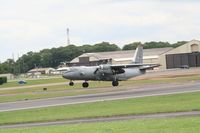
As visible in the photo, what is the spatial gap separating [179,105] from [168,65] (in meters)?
131

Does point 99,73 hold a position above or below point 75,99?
above

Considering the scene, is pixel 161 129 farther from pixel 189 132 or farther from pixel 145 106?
pixel 145 106

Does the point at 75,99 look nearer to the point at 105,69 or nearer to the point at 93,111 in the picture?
the point at 93,111

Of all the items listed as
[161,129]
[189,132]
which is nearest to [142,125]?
[161,129]

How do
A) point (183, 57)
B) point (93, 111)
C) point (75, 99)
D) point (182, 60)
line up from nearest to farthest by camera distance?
point (93, 111)
point (75, 99)
point (182, 60)
point (183, 57)

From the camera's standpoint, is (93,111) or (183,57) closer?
(93,111)

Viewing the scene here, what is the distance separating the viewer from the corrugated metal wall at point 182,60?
151250mm

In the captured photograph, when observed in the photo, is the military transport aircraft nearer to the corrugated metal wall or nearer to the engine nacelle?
the engine nacelle

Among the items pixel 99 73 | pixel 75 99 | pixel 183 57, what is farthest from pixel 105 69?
pixel 183 57

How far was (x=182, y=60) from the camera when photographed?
155 metres

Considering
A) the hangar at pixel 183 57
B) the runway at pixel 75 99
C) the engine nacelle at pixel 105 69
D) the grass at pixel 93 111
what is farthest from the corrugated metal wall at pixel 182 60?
the grass at pixel 93 111

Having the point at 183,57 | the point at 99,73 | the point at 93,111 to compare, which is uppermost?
the point at 183,57

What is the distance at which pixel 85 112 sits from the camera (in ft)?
94.3

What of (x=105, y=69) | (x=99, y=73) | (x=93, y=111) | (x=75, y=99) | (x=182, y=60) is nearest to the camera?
(x=93, y=111)
